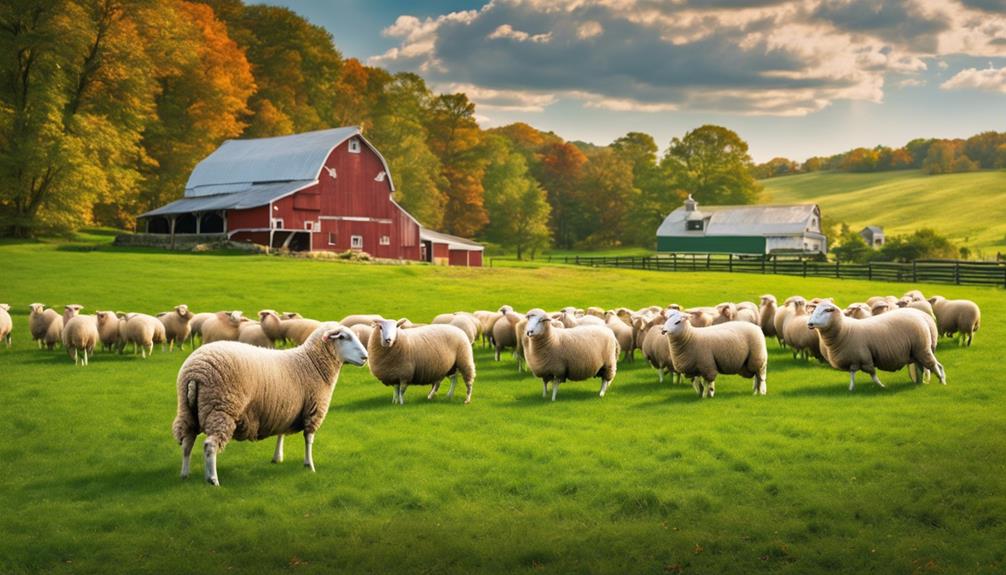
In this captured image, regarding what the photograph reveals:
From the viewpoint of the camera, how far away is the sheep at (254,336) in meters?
19.2

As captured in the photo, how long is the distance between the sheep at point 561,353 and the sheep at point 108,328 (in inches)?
435

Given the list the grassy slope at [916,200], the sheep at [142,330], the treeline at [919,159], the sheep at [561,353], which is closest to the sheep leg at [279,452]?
the sheep at [561,353]

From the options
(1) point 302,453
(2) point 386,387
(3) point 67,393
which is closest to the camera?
(1) point 302,453

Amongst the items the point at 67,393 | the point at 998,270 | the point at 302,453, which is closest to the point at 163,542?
the point at 302,453

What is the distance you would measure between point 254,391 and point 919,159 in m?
168

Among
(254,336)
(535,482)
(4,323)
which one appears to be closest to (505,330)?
(254,336)

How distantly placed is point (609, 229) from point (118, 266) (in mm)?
78177

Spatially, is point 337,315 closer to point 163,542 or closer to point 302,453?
point 302,453

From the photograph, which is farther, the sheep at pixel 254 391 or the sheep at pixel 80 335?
the sheep at pixel 80 335

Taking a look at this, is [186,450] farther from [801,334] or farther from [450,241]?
[450,241]

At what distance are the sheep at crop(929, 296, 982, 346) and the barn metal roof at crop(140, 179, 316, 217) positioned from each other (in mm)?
37865

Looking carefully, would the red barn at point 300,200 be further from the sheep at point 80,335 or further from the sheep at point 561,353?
the sheep at point 561,353

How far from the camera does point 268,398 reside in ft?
33.5

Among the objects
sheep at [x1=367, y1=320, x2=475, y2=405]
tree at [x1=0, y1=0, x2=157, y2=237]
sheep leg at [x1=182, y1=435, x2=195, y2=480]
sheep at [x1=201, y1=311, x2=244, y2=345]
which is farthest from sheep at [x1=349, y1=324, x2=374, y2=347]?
tree at [x1=0, y1=0, x2=157, y2=237]
